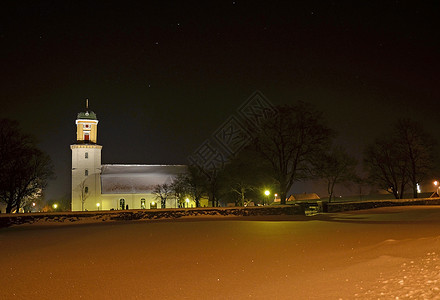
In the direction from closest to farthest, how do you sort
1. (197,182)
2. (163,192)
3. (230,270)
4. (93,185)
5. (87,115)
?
(230,270), (197,182), (163,192), (87,115), (93,185)

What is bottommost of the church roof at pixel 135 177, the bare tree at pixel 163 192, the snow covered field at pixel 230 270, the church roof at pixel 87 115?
the snow covered field at pixel 230 270

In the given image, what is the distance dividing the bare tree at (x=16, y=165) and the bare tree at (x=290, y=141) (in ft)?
77.0

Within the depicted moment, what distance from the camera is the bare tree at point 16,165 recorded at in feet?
133

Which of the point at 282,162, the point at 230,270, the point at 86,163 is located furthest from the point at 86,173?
the point at 230,270

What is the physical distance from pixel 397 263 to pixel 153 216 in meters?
25.1

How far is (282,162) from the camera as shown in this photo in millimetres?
41156

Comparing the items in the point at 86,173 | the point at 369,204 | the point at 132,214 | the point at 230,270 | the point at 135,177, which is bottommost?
the point at 230,270

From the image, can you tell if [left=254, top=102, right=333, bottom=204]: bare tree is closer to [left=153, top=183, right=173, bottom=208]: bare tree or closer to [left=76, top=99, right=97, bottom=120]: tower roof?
[left=153, top=183, right=173, bottom=208]: bare tree

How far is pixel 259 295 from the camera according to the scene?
285 inches

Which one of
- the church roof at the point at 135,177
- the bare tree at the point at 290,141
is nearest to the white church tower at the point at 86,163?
the church roof at the point at 135,177

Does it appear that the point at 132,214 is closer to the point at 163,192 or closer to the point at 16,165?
the point at 16,165

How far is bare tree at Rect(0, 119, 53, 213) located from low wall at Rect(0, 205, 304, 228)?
1236cm

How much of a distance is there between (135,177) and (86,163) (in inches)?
405

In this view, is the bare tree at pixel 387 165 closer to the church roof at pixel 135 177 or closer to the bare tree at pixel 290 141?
the bare tree at pixel 290 141
